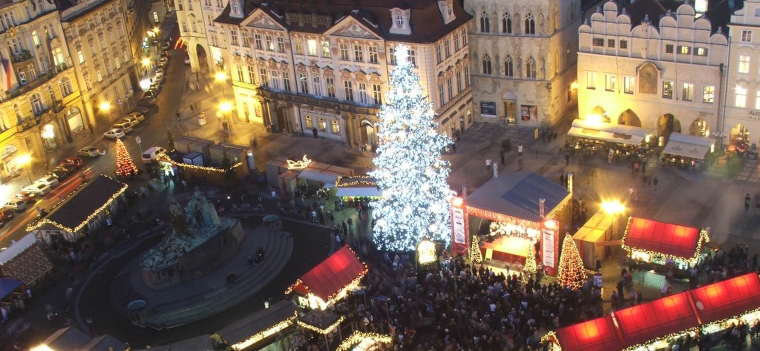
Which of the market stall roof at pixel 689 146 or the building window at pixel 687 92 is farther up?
the building window at pixel 687 92

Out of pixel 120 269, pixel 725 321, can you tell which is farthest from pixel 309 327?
pixel 725 321

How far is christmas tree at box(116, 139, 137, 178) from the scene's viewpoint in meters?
76.9

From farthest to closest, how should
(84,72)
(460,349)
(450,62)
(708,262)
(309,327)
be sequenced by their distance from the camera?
(84,72) < (450,62) < (708,262) < (309,327) < (460,349)

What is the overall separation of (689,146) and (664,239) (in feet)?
56.5

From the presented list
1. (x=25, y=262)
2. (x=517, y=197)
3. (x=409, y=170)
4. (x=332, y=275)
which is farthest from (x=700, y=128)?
(x=25, y=262)

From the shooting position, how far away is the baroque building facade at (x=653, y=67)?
225ft

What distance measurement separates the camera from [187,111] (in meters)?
93.5

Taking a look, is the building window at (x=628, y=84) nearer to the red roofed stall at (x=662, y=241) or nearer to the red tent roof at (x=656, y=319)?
the red roofed stall at (x=662, y=241)

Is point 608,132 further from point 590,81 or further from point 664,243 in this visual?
point 664,243

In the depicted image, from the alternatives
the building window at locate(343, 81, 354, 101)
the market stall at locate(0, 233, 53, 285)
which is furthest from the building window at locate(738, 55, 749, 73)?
the market stall at locate(0, 233, 53, 285)

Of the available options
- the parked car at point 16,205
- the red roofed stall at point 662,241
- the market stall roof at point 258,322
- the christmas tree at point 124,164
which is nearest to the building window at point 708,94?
the red roofed stall at point 662,241

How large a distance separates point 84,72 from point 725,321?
2693 inches

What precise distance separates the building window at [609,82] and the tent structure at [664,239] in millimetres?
21799

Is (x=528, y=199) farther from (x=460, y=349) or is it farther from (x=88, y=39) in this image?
(x=88, y=39)
